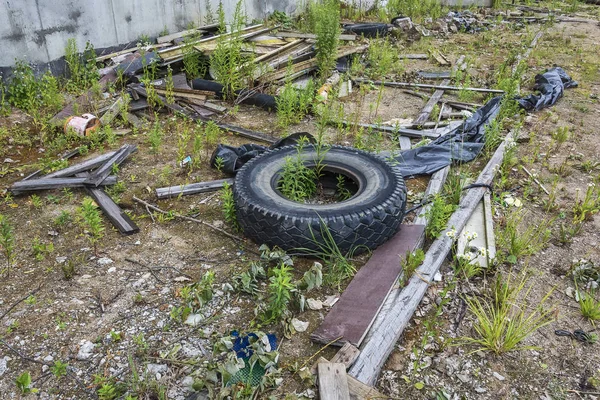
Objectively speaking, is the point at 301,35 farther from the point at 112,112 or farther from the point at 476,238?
the point at 476,238

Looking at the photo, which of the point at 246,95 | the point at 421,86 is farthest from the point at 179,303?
the point at 421,86

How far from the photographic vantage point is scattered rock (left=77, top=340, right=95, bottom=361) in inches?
103

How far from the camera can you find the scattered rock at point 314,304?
3.07m

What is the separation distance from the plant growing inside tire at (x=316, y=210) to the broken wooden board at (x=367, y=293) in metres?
0.12

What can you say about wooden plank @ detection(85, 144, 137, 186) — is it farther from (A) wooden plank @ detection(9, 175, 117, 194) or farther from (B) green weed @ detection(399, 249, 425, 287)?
(B) green weed @ detection(399, 249, 425, 287)

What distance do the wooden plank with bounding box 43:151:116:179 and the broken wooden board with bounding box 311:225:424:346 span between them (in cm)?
303

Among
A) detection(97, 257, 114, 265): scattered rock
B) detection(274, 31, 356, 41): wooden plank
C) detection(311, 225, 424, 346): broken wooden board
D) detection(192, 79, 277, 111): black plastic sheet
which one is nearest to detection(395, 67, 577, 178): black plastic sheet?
detection(311, 225, 424, 346): broken wooden board

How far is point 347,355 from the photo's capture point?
2.58 meters

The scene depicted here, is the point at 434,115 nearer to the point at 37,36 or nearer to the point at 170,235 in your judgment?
the point at 170,235

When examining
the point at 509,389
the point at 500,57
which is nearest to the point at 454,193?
the point at 509,389

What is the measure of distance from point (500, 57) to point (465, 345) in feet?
28.0

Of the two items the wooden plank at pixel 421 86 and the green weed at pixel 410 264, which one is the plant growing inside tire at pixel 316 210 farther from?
the wooden plank at pixel 421 86

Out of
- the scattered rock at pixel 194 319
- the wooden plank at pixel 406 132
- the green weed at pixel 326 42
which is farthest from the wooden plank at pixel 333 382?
the green weed at pixel 326 42

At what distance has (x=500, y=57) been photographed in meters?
9.66
